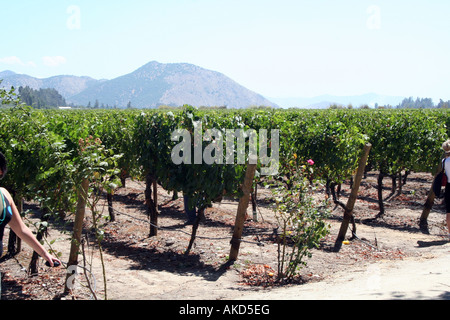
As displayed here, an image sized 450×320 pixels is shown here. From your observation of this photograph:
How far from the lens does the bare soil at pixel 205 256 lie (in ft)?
18.5

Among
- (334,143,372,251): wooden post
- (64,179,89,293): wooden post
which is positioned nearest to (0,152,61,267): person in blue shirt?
(64,179,89,293): wooden post

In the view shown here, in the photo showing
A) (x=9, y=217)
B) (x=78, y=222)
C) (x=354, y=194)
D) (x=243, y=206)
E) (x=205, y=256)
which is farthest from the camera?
(x=354, y=194)

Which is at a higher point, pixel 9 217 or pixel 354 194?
pixel 9 217

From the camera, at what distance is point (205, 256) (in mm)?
7645

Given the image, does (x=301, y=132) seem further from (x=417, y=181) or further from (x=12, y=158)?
(x=417, y=181)

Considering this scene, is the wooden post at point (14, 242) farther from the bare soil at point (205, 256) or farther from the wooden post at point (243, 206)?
the wooden post at point (243, 206)

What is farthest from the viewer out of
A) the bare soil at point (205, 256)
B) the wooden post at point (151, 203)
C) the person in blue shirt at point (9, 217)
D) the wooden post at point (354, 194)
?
the wooden post at point (151, 203)

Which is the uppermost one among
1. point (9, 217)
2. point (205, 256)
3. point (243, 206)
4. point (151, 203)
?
point (9, 217)

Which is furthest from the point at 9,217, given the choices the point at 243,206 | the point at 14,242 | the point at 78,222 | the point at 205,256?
the point at 205,256

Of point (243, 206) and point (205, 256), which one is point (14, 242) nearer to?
point (205, 256)

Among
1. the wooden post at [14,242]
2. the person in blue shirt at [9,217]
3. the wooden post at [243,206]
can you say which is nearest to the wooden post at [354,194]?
the wooden post at [243,206]

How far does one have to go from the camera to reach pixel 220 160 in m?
7.67
